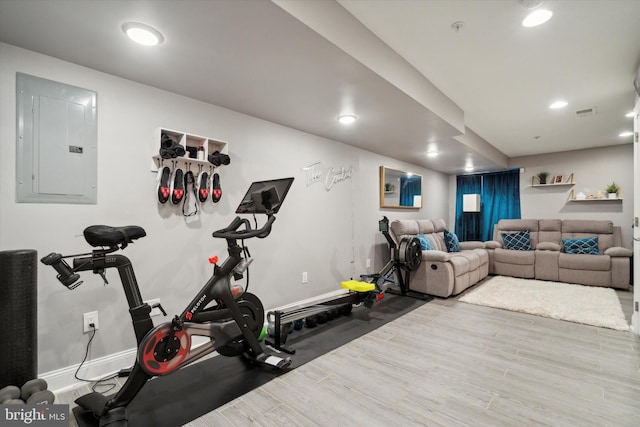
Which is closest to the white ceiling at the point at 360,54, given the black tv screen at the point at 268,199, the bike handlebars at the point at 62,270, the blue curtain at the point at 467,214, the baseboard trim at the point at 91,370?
the black tv screen at the point at 268,199

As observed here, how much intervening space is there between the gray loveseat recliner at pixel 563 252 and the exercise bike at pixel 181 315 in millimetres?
4981

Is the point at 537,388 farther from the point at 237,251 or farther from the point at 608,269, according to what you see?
the point at 608,269

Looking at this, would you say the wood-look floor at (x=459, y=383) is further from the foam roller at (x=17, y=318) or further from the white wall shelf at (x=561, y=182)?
the white wall shelf at (x=561, y=182)

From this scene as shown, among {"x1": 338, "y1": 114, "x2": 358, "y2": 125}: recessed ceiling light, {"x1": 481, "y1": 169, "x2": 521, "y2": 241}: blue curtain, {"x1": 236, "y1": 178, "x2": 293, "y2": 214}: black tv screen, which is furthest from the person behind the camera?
{"x1": 481, "y1": 169, "x2": 521, "y2": 241}: blue curtain

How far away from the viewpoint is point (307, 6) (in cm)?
A: 165

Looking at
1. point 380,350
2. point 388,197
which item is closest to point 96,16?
point 380,350

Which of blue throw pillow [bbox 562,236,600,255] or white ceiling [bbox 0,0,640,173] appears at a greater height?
white ceiling [bbox 0,0,640,173]

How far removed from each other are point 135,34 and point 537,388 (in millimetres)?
3384

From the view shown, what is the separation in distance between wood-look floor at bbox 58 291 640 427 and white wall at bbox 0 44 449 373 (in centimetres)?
59

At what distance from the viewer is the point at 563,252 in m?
5.32

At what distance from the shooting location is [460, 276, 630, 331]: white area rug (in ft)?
10.9

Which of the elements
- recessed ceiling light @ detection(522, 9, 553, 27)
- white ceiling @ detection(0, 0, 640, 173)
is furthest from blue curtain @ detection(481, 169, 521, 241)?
recessed ceiling light @ detection(522, 9, 553, 27)

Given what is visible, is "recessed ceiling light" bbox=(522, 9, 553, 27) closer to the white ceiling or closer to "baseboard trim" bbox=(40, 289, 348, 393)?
the white ceiling

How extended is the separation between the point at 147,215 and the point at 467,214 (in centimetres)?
683
